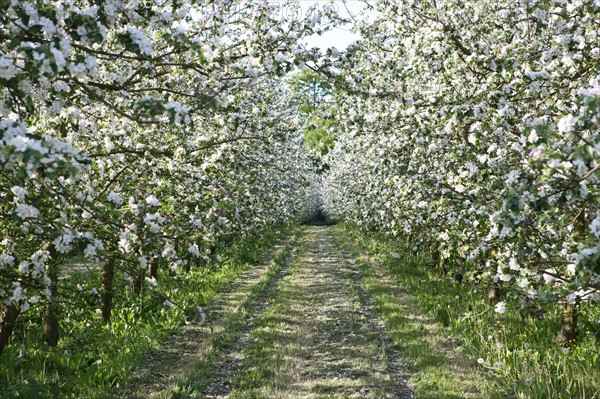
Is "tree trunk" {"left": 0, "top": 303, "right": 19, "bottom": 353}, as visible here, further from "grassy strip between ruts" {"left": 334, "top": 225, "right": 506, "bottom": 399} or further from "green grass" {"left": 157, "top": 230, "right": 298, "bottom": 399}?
"grassy strip between ruts" {"left": 334, "top": 225, "right": 506, "bottom": 399}

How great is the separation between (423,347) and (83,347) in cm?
555

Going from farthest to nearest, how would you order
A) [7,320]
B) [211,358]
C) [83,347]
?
[211,358] < [83,347] < [7,320]

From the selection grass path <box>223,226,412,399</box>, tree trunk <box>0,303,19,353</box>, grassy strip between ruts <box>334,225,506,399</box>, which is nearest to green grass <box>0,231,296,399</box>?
tree trunk <box>0,303,19,353</box>

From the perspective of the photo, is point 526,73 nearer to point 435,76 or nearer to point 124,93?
point 435,76

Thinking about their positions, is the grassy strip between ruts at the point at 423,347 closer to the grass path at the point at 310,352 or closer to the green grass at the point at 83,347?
the grass path at the point at 310,352

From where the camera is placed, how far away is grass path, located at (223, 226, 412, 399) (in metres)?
7.24

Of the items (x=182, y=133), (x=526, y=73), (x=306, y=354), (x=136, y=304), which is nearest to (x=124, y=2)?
(x=182, y=133)

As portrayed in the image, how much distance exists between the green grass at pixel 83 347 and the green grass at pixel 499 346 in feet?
13.7

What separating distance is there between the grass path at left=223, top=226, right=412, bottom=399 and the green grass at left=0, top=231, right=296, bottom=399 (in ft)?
5.51

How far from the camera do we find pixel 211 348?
29.3 feet

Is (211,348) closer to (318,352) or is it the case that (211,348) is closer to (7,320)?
(318,352)

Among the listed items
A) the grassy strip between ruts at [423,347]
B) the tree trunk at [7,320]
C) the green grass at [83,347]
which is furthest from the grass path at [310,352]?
the tree trunk at [7,320]

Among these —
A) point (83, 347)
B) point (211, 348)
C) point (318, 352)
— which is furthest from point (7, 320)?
point (318, 352)

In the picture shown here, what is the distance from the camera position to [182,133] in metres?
9.54
